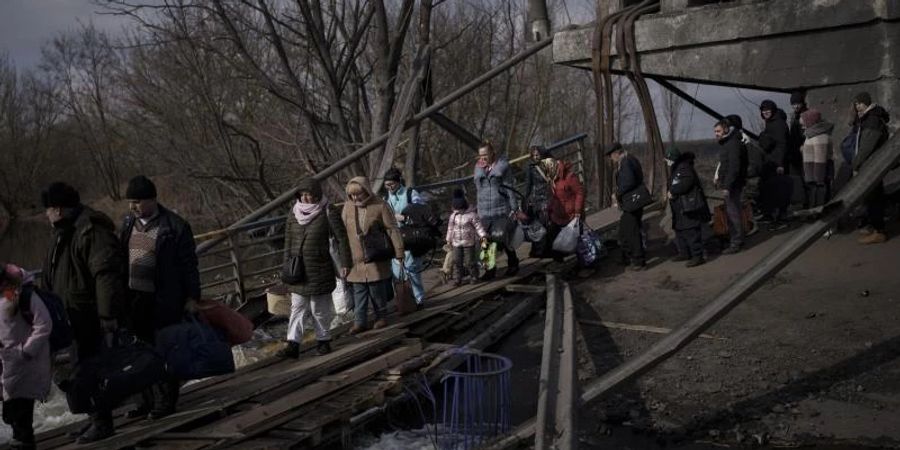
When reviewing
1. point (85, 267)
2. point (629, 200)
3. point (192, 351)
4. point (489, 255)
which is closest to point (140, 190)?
point (85, 267)

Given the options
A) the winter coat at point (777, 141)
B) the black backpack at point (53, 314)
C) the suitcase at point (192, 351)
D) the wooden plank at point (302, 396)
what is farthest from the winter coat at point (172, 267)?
the winter coat at point (777, 141)

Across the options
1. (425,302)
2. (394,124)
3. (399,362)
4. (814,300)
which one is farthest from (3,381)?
(394,124)

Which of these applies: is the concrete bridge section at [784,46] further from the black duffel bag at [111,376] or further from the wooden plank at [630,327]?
the black duffel bag at [111,376]

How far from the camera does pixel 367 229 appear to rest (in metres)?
8.21

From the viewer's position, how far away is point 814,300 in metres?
8.16

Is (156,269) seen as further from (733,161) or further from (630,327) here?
(733,161)

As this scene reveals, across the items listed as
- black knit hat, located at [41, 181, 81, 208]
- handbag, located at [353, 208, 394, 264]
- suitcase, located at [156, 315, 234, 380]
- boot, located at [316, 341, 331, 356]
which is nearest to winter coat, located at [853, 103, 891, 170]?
handbag, located at [353, 208, 394, 264]

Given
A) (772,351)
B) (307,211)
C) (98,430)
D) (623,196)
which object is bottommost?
(772,351)

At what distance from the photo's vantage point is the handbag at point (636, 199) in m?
9.80

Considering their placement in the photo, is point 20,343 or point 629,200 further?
point 629,200

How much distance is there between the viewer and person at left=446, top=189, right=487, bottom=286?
9.67m

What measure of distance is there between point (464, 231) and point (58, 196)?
4.87 m

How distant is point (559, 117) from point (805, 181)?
17621mm

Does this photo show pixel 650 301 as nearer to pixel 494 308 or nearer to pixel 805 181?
pixel 494 308
